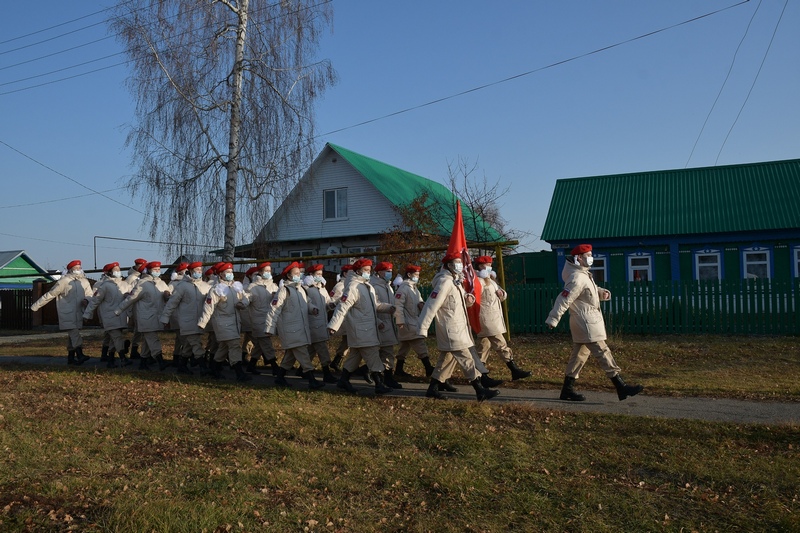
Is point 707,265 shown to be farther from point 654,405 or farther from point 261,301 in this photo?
point 261,301

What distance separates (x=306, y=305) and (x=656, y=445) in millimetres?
5772

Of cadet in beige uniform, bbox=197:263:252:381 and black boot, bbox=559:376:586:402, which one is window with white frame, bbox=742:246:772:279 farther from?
cadet in beige uniform, bbox=197:263:252:381

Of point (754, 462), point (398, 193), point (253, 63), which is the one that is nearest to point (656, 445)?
point (754, 462)

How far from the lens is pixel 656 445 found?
633cm

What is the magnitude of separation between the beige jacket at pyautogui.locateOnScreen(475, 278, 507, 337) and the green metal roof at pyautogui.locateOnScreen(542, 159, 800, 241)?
12697 millimetres

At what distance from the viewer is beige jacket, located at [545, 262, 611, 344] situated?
845 cm

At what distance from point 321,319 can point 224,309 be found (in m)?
1.74

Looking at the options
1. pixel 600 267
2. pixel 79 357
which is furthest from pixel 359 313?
pixel 600 267

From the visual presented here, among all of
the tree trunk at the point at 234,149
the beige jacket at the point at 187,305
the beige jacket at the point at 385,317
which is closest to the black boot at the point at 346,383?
the beige jacket at the point at 385,317

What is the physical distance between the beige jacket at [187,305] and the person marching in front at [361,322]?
366 centimetres

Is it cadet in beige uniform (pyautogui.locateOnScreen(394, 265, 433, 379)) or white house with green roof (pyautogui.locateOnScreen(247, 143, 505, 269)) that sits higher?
white house with green roof (pyautogui.locateOnScreen(247, 143, 505, 269))

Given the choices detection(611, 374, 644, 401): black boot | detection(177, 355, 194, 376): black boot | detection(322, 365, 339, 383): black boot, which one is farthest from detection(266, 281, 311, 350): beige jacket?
detection(611, 374, 644, 401): black boot

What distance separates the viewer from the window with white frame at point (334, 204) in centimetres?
2994

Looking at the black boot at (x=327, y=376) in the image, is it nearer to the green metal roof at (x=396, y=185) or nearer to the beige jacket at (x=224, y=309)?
the beige jacket at (x=224, y=309)
